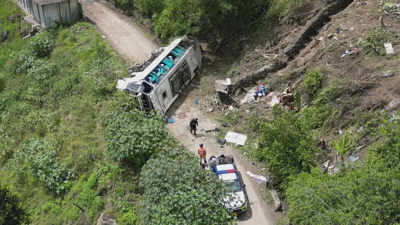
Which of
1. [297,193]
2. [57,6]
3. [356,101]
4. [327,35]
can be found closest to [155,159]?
[297,193]

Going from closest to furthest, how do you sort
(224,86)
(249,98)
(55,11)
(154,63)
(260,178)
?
(260,178) < (249,98) < (224,86) < (154,63) < (55,11)

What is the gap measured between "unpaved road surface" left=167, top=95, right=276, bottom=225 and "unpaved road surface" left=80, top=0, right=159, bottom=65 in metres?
5.26

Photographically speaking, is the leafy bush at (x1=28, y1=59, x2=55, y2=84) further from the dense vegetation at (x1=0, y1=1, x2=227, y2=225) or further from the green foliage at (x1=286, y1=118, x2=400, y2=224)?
the green foliage at (x1=286, y1=118, x2=400, y2=224)

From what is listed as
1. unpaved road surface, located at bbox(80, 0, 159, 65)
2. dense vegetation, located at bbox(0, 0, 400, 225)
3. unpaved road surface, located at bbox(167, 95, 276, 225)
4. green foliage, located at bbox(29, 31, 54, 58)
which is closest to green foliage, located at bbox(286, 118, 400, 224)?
dense vegetation, located at bbox(0, 0, 400, 225)

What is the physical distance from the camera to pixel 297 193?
12062mm

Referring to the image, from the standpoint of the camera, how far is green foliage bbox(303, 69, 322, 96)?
53.9 feet

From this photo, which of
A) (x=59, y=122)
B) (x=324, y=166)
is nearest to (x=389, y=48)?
(x=324, y=166)

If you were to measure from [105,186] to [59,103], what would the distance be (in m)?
7.21

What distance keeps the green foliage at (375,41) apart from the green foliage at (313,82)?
2414mm

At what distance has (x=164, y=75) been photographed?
18.8 m

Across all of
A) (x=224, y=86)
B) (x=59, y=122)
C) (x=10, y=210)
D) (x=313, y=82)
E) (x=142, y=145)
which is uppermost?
(x=313, y=82)

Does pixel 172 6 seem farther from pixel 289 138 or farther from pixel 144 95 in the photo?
pixel 289 138

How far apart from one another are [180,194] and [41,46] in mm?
16460

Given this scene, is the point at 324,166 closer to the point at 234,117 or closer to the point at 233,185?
the point at 233,185
